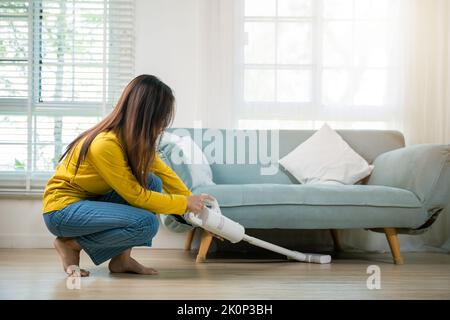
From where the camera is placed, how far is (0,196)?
13.3 feet

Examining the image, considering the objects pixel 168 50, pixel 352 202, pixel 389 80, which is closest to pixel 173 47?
pixel 168 50

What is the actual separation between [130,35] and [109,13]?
0.18 m

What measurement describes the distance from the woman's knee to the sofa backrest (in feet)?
3.29

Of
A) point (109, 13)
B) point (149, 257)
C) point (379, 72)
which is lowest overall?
point (149, 257)

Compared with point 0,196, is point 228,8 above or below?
above

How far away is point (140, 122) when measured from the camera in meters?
2.51

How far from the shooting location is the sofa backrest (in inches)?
149

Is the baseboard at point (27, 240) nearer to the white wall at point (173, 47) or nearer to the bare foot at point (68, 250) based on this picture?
the white wall at point (173, 47)

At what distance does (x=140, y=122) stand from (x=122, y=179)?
0.73 feet

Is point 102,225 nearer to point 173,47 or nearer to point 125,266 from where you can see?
point 125,266

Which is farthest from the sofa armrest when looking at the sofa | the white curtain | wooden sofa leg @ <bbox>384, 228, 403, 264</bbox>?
the white curtain
